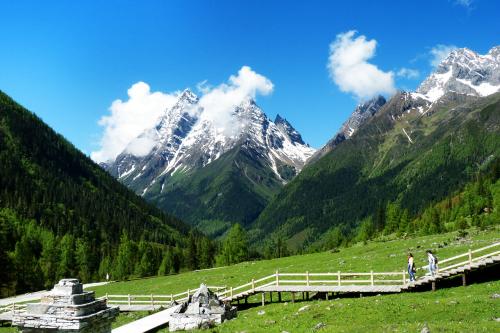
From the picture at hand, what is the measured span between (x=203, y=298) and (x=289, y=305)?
7.07m

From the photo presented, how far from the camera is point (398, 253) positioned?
195 feet

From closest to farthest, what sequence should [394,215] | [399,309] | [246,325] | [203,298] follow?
[399,309], [246,325], [203,298], [394,215]

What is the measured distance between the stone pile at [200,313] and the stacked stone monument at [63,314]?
18.5 m

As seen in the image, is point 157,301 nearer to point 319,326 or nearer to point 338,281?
point 338,281

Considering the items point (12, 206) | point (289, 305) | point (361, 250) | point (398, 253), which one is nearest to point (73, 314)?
point (289, 305)

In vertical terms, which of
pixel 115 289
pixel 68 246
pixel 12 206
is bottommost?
pixel 115 289

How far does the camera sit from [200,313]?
35031 mm

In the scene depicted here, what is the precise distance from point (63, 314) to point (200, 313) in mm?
20086

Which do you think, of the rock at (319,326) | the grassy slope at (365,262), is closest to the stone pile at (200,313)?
the rock at (319,326)

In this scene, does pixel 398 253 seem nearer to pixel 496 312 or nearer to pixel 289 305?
pixel 289 305

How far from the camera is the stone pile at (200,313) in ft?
113

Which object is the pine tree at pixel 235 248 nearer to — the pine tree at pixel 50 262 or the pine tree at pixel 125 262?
the pine tree at pixel 125 262

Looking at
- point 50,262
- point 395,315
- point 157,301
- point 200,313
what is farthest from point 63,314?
point 50,262

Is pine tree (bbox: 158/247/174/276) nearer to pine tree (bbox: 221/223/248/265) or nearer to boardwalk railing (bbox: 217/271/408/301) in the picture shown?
pine tree (bbox: 221/223/248/265)
